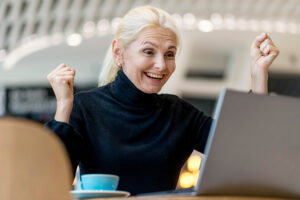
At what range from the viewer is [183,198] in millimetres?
1124

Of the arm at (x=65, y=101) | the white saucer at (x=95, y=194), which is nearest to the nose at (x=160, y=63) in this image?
the arm at (x=65, y=101)

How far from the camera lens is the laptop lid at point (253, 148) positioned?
116cm

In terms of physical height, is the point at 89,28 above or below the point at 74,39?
above

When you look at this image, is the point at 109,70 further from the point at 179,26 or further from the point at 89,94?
the point at 179,26

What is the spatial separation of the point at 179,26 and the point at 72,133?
9.07 meters

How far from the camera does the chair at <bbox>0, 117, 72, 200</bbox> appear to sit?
0.90 m

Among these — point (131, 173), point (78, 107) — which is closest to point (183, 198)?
point (131, 173)

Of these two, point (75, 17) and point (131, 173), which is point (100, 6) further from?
point (131, 173)

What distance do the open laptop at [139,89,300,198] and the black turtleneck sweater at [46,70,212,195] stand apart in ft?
2.05

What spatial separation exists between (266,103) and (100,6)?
10.1 m

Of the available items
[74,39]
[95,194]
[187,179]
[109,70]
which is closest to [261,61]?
[109,70]

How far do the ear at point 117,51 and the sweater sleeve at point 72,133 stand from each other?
24 cm

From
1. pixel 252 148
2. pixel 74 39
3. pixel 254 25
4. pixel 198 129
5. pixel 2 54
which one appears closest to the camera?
pixel 252 148

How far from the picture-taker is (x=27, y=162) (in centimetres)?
91
